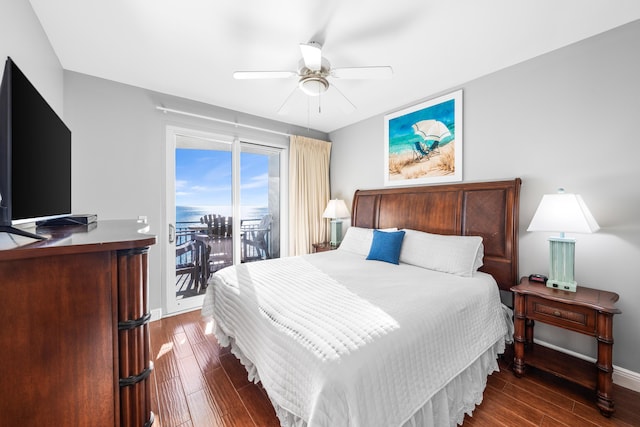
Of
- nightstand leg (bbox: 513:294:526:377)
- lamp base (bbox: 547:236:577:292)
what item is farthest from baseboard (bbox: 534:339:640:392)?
lamp base (bbox: 547:236:577:292)

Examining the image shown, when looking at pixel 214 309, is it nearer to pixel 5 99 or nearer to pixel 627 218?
pixel 5 99

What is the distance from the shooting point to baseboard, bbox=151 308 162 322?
283 cm

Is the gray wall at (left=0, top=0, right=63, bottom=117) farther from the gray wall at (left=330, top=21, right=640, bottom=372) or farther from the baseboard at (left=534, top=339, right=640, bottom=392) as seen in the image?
the baseboard at (left=534, top=339, right=640, bottom=392)

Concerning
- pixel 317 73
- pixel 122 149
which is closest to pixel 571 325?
pixel 317 73

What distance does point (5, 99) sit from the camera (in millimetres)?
818

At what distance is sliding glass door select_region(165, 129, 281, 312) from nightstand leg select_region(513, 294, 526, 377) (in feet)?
10.3

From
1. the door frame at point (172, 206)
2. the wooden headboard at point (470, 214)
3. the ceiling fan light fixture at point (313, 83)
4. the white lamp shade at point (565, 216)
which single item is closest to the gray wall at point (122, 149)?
the door frame at point (172, 206)

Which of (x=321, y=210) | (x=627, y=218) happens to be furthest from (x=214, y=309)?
(x=627, y=218)

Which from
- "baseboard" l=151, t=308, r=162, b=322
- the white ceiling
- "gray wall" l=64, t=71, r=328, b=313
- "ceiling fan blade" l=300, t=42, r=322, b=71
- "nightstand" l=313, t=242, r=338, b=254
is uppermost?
the white ceiling

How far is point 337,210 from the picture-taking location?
3.78m

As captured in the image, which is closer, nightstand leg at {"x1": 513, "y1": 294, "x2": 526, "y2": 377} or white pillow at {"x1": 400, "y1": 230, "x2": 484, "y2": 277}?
nightstand leg at {"x1": 513, "y1": 294, "x2": 526, "y2": 377}

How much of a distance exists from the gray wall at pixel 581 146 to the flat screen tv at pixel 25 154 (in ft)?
10.5

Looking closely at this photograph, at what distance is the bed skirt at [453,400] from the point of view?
50.1 inches

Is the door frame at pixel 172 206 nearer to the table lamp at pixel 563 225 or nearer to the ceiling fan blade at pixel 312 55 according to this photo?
the ceiling fan blade at pixel 312 55
